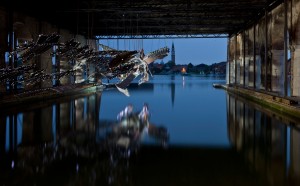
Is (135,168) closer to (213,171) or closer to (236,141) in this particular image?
(213,171)

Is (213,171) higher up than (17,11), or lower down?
lower down

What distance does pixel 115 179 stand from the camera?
5379mm

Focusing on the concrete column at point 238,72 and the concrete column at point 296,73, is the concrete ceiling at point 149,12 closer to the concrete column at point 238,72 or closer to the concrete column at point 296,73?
the concrete column at point 238,72

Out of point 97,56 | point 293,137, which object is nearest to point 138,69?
point 97,56

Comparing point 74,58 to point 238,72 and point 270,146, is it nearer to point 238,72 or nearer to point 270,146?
point 270,146

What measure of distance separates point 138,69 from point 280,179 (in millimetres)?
18394

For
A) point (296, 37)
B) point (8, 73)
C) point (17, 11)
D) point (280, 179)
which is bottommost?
point (280, 179)

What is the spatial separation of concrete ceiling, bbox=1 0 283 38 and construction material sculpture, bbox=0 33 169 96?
2.26 metres

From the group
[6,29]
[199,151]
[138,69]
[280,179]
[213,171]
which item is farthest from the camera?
[138,69]

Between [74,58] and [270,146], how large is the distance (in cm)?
1546

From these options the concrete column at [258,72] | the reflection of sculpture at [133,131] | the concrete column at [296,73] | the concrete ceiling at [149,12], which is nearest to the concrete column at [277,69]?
the concrete ceiling at [149,12]

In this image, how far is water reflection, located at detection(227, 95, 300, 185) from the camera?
18.7 ft

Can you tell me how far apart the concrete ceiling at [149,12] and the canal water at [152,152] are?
9529 mm

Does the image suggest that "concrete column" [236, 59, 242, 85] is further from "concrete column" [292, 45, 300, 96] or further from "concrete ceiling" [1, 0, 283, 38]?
"concrete column" [292, 45, 300, 96]
